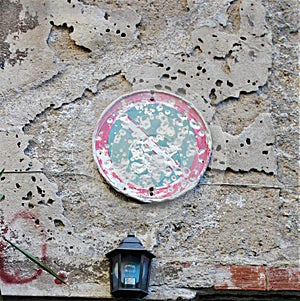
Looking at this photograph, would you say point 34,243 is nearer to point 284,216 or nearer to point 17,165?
point 17,165

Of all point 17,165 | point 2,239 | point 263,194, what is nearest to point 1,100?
point 17,165

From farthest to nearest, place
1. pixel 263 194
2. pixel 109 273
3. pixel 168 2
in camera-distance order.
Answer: pixel 168 2, pixel 263 194, pixel 109 273

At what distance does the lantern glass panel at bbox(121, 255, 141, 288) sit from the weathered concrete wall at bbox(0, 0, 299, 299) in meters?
0.14

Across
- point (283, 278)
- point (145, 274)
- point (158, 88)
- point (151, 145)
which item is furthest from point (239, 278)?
point (158, 88)

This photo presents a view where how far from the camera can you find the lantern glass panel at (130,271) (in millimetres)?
2986

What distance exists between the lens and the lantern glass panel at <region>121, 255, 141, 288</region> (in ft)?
9.80

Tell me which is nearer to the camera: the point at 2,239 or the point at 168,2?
the point at 2,239

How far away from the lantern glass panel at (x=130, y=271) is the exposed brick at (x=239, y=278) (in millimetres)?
370

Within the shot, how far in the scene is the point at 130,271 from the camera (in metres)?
3.00

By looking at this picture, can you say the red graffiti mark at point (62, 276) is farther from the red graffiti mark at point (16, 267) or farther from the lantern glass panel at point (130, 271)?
the lantern glass panel at point (130, 271)

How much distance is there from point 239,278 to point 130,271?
485 mm

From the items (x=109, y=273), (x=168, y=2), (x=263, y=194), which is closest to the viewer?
(x=109, y=273)

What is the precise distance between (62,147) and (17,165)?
0.21 m

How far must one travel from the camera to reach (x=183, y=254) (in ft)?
10.5
